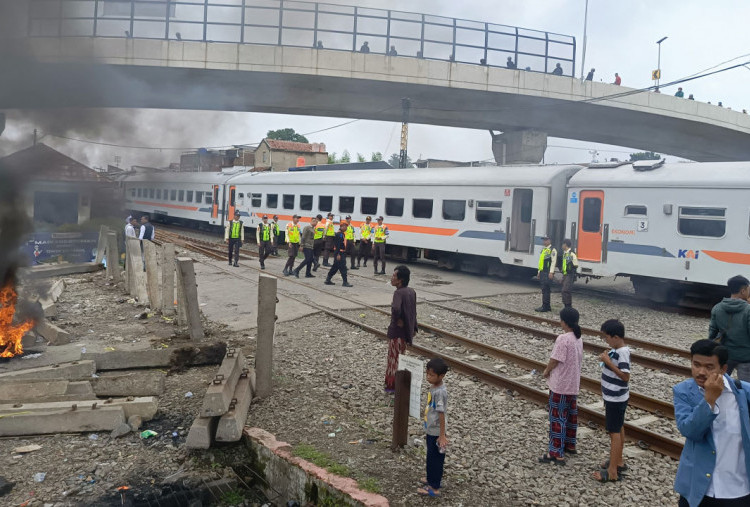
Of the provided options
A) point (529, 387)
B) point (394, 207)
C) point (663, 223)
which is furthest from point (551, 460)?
point (394, 207)

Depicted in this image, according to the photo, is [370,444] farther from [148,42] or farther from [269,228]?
[148,42]

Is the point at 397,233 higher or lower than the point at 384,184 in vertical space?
lower

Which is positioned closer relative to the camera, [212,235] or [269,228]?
[269,228]

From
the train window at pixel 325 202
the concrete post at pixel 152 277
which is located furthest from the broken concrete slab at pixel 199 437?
the train window at pixel 325 202

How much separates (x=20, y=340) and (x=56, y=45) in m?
4.59

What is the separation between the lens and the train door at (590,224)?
551 inches

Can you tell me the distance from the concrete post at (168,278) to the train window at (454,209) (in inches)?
345

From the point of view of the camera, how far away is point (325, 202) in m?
21.6

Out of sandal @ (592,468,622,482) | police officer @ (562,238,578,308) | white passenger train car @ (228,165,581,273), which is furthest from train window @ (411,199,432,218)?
sandal @ (592,468,622,482)

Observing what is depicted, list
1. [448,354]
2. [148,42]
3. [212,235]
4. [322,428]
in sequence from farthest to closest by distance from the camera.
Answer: [212,235]
[148,42]
[448,354]
[322,428]

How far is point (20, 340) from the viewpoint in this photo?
8.14 metres

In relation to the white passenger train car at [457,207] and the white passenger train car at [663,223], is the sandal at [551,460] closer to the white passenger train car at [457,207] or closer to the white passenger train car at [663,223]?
the white passenger train car at [663,223]

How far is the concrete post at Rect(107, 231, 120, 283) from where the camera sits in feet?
47.8

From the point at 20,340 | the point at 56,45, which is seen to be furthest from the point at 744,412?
the point at 56,45
